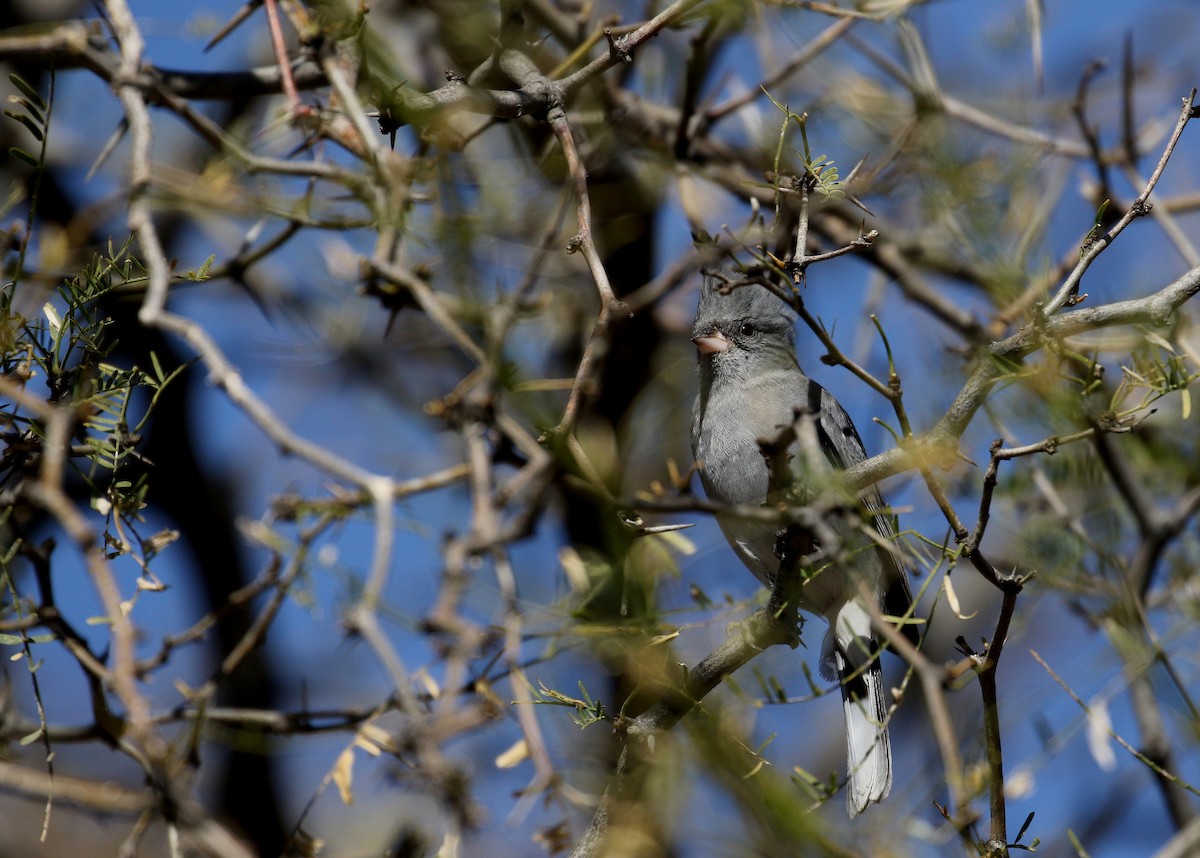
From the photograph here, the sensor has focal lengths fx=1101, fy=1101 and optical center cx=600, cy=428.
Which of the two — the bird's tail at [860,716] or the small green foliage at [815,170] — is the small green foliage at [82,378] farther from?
the bird's tail at [860,716]

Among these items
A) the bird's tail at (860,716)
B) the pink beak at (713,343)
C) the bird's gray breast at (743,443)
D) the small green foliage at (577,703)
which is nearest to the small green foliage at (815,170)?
the small green foliage at (577,703)

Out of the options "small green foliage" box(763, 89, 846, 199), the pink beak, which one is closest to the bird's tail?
the pink beak

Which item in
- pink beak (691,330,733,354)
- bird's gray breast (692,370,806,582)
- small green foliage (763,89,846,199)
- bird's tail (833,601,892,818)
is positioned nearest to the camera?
small green foliage (763,89,846,199)

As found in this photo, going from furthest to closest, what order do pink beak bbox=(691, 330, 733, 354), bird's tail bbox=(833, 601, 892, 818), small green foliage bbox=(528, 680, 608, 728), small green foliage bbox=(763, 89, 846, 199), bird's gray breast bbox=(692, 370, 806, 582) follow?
pink beak bbox=(691, 330, 733, 354)
bird's gray breast bbox=(692, 370, 806, 582)
bird's tail bbox=(833, 601, 892, 818)
small green foliage bbox=(528, 680, 608, 728)
small green foliage bbox=(763, 89, 846, 199)

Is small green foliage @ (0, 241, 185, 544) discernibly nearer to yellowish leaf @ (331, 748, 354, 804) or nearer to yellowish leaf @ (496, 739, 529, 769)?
yellowish leaf @ (331, 748, 354, 804)

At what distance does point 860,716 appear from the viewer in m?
3.73

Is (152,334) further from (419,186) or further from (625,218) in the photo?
(625,218)

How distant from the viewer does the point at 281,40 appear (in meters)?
2.82

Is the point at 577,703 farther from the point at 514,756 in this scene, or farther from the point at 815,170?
the point at 815,170

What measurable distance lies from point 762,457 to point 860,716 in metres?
1.08

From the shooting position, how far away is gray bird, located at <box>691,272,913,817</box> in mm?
3389

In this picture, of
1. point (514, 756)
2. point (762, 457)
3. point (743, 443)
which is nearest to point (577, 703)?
point (514, 756)

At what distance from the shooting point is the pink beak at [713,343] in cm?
382

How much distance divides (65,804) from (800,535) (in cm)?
191
